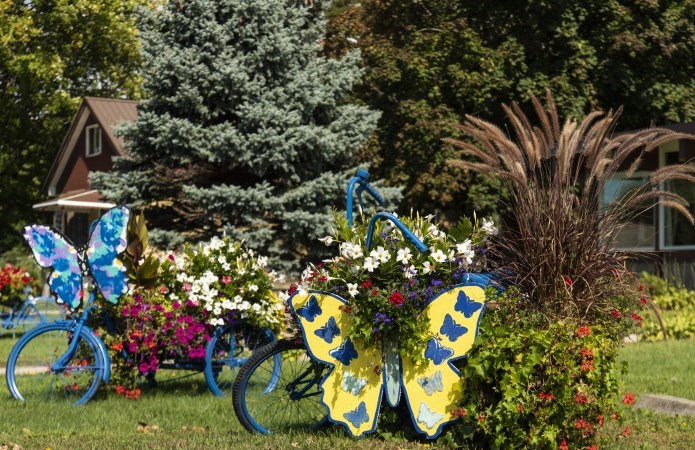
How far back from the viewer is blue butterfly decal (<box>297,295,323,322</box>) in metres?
6.75

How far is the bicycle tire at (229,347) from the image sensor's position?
9.59m

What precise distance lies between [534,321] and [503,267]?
39 cm

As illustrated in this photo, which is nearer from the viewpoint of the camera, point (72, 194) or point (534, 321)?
point (534, 321)

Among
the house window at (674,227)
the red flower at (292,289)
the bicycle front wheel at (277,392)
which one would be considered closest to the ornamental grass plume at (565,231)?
the red flower at (292,289)

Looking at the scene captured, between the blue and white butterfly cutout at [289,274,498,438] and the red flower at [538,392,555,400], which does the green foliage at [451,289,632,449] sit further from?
the blue and white butterfly cutout at [289,274,498,438]

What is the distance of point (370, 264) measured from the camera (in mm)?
6508

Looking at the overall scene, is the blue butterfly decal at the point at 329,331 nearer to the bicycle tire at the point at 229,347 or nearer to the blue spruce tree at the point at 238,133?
the bicycle tire at the point at 229,347

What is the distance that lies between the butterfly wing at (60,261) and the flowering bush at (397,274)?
319 cm

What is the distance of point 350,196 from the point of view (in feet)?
23.1

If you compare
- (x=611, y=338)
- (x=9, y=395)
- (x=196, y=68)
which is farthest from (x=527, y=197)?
(x=196, y=68)

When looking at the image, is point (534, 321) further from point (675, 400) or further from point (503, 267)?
point (675, 400)

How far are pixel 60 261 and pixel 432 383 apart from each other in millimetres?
4212

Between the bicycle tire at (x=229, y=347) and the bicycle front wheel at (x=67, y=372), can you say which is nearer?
the bicycle front wheel at (x=67, y=372)

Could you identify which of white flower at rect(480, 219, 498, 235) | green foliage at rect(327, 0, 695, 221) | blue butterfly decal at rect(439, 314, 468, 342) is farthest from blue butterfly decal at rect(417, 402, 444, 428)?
A: green foliage at rect(327, 0, 695, 221)
